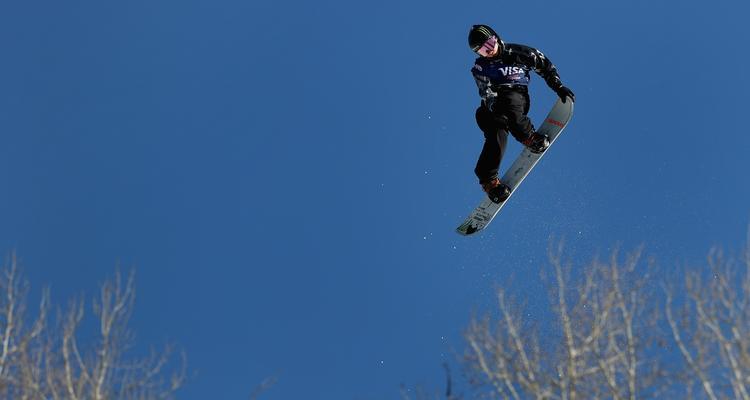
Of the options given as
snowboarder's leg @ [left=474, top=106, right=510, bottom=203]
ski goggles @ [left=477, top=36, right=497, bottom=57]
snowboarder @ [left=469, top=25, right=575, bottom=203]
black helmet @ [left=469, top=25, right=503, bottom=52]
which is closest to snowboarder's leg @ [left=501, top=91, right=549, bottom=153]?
snowboarder @ [left=469, top=25, right=575, bottom=203]

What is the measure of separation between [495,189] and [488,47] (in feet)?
5.15

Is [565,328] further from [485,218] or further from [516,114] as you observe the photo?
[516,114]

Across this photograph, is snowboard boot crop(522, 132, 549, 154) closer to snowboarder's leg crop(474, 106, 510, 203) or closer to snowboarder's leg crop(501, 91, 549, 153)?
snowboarder's leg crop(501, 91, 549, 153)

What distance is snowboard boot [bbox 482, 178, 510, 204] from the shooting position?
12273 mm

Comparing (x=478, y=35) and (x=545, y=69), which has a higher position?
(x=545, y=69)

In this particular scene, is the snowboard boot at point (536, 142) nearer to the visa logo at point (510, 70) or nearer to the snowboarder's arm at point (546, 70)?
the snowboarder's arm at point (546, 70)

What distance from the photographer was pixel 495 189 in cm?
1232

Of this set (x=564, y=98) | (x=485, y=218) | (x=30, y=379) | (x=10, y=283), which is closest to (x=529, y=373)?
(x=485, y=218)

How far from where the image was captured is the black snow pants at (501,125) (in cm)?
1197

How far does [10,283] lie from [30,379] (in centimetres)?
196

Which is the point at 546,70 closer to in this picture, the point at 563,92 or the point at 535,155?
the point at 563,92

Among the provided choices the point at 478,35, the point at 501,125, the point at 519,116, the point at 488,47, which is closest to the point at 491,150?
the point at 501,125

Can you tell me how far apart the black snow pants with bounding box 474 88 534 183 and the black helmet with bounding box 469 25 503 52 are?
59 cm

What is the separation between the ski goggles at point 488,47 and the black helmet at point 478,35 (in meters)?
0.03
